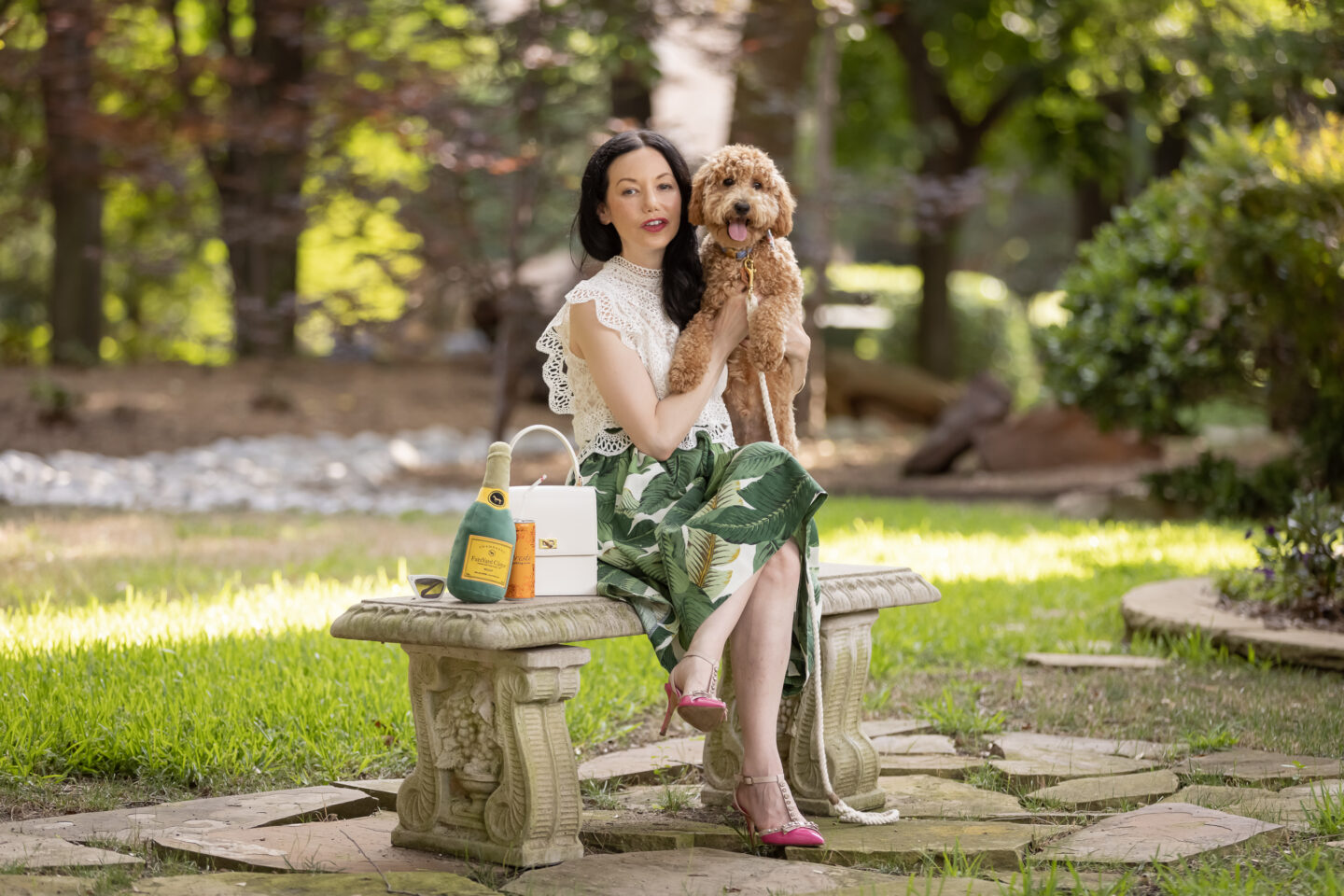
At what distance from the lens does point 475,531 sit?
3.12 metres

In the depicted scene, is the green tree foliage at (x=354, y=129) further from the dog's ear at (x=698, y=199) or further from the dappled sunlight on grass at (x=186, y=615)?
the dog's ear at (x=698, y=199)

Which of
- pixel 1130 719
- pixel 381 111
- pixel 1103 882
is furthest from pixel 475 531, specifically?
pixel 381 111

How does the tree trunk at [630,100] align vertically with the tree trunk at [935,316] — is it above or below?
above

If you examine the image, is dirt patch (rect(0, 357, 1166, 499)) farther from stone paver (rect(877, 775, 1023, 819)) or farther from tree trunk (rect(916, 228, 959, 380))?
stone paver (rect(877, 775, 1023, 819))

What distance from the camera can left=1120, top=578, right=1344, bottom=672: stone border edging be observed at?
510cm

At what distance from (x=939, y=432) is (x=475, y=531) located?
9.23 m

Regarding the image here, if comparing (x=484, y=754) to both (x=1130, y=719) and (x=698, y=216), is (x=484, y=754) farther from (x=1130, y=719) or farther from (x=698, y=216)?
(x=1130, y=719)

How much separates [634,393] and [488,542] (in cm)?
56

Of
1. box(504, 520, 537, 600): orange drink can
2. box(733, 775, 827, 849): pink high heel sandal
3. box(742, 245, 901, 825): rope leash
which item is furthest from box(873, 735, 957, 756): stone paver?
box(504, 520, 537, 600): orange drink can

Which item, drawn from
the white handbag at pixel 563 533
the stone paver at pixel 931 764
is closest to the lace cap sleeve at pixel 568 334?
the white handbag at pixel 563 533

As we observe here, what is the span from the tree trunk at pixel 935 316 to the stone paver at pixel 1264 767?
43.6ft

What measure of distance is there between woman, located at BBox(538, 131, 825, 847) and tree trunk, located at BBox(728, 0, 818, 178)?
830 centimetres

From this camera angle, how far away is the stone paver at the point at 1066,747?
419 centimetres

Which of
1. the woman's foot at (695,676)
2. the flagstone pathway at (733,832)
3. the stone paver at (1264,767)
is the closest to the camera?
the flagstone pathway at (733,832)
